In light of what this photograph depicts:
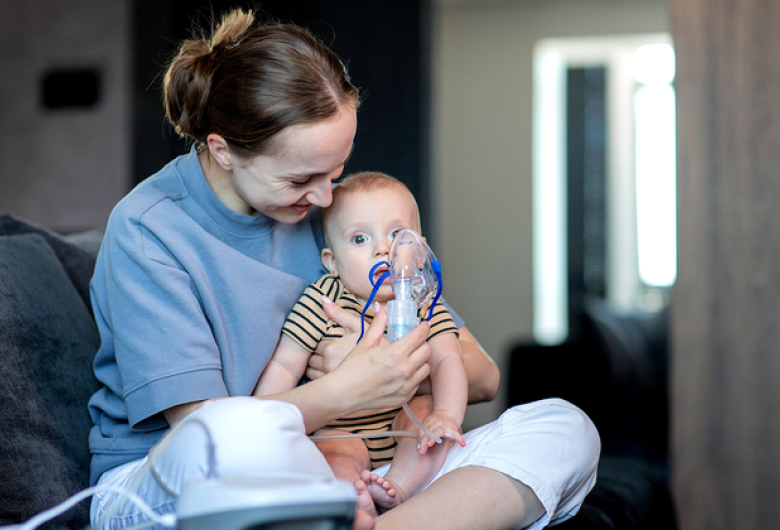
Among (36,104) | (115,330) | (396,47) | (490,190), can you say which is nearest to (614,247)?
(490,190)

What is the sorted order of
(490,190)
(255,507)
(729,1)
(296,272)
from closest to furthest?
(255,507), (296,272), (729,1), (490,190)

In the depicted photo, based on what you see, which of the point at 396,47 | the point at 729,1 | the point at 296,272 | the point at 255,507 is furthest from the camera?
the point at 396,47

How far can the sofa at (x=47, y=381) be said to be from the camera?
1032mm

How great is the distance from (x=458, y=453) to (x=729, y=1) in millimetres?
1631

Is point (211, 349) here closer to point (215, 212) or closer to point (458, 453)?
point (215, 212)

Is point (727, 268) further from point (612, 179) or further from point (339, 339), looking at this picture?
point (612, 179)

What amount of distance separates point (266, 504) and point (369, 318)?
621 millimetres

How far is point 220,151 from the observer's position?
1.15m

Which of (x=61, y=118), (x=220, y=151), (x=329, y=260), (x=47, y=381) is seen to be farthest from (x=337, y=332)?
(x=61, y=118)

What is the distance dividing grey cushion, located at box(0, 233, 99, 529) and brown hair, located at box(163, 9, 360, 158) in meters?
0.38

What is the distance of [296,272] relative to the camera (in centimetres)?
129

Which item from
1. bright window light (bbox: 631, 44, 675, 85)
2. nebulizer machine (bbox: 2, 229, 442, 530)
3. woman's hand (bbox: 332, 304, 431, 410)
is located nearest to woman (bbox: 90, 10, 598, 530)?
woman's hand (bbox: 332, 304, 431, 410)

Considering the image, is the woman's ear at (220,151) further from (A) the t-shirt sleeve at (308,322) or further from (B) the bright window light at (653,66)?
(B) the bright window light at (653,66)

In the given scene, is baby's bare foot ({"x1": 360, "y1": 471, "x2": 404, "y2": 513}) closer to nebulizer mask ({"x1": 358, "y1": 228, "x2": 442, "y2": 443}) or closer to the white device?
nebulizer mask ({"x1": 358, "y1": 228, "x2": 442, "y2": 443})
